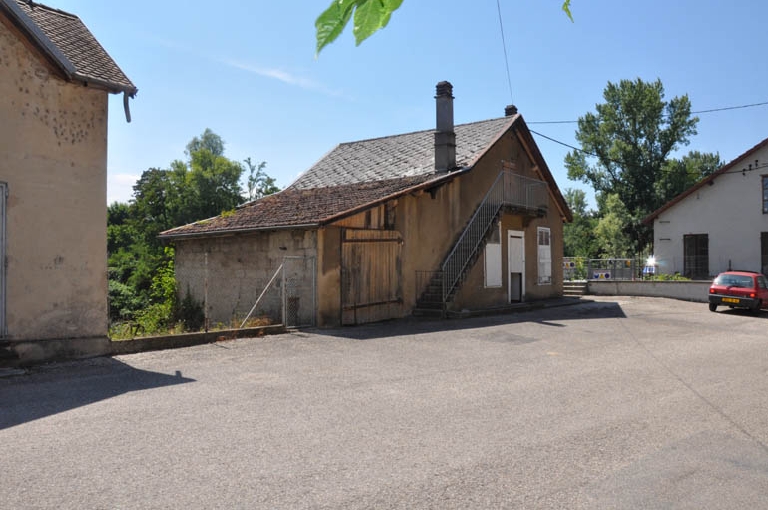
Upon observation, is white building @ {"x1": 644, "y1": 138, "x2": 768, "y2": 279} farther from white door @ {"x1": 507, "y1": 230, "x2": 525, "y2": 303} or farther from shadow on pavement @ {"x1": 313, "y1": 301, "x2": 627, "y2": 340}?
white door @ {"x1": 507, "y1": 230, "x2": 525, "y2": 303}

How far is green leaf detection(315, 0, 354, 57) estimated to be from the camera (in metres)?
1.62

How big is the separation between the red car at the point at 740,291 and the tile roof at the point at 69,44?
62.9 ft

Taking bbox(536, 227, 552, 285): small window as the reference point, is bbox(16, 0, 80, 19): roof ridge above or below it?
above

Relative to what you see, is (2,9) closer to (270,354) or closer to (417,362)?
(270,354)

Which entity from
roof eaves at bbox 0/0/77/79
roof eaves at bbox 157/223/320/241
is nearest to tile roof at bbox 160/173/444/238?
roof eaves at bbox 157/223/320/241

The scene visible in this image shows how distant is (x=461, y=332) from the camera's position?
13.2 metres

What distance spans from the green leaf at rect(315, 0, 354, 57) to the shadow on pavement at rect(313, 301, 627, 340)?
1065 centimetres

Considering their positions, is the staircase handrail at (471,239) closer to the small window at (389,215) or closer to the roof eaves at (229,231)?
the small window at (389,215)

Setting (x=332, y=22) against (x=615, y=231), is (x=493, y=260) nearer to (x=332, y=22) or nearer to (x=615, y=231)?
(x=332, y=22)

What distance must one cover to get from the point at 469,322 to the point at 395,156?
821 cm

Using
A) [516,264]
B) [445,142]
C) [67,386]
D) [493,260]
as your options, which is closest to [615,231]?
[516,264]

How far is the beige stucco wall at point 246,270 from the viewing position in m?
13.9

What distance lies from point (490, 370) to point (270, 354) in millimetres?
3736

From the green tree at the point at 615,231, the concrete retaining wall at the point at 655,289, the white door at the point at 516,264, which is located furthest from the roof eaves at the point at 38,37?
the green tree at the point at 615,231
